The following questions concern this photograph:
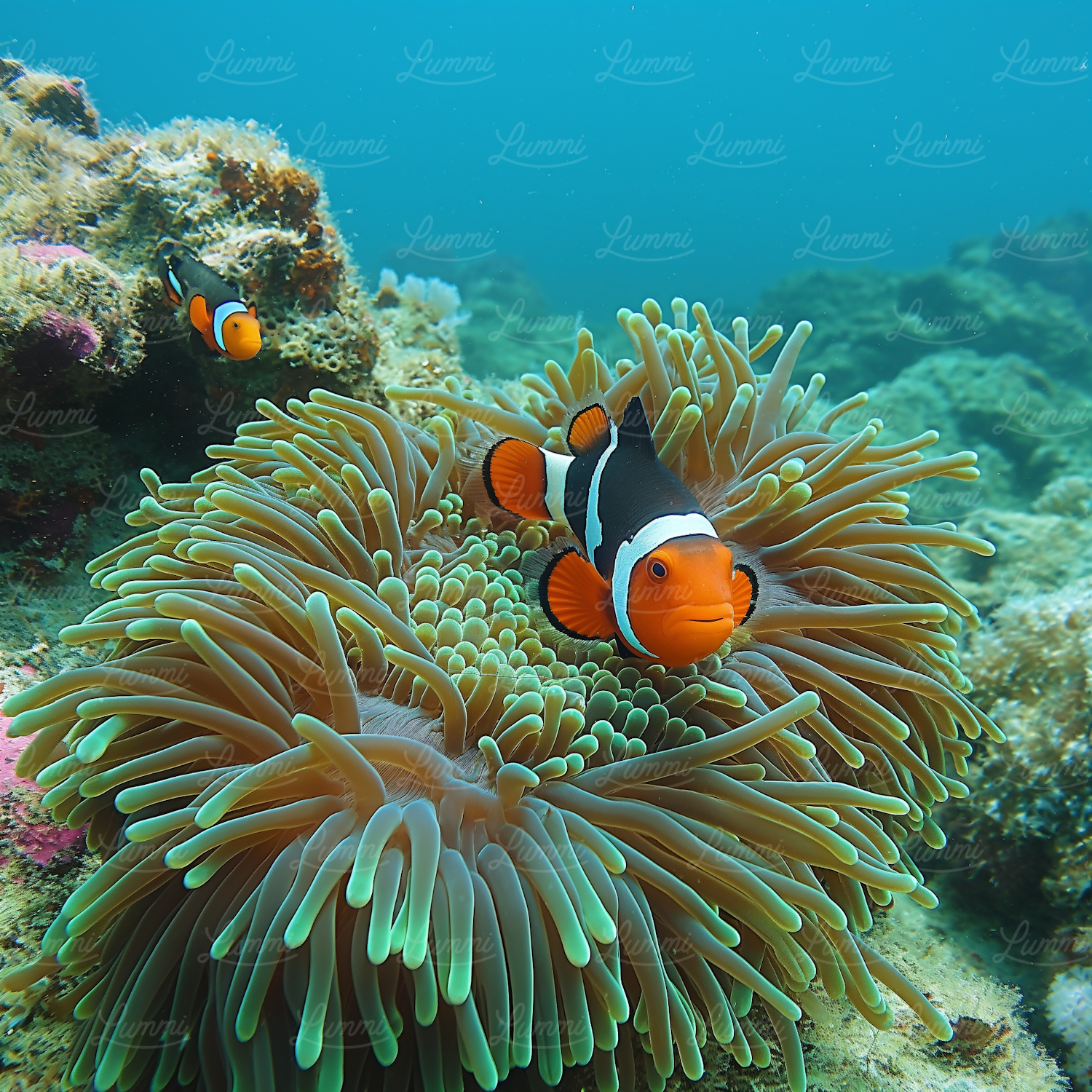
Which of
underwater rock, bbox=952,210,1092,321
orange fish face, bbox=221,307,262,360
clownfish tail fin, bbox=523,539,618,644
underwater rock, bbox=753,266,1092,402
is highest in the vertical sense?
underwater rock, bbox=952,210,1092,321

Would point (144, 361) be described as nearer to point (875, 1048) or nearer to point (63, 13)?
point (875, 1048)

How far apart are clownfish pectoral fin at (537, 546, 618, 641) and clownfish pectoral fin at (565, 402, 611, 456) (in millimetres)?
456

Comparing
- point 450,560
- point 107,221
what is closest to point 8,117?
point 107,221

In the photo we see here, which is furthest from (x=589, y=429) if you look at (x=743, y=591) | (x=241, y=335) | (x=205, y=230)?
(x=205, y=230)

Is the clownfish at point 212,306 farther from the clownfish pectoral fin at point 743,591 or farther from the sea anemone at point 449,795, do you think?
the clownfish pectoral fin at point 743,591

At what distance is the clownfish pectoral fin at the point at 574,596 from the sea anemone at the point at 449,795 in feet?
0.51

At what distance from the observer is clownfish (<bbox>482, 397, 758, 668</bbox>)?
1.54 meters

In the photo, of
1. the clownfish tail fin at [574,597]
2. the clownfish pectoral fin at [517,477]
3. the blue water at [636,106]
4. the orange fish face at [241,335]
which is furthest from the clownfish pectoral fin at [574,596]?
the blue water at [636,106]

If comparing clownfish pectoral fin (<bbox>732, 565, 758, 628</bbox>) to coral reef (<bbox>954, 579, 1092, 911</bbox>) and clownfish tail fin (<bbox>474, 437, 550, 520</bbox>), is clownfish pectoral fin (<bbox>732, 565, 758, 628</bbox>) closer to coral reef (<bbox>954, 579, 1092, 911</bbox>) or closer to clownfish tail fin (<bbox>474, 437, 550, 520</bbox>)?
clownfish tail fin (<bbox>474, 437, 550, 520</bbox>)

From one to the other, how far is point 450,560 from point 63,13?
117 m

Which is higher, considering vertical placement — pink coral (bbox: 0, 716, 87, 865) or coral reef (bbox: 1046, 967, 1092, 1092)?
pink coral (bbox: 0, 716, 87, 865)

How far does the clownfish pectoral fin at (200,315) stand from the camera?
3129 millimetres

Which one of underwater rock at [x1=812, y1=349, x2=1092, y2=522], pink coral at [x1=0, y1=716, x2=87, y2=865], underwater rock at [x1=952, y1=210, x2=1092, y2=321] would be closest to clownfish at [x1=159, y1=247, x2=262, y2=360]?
pink coral at [x1=0, y1=716, x2=87, y2=865]

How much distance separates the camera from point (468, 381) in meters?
5.04
